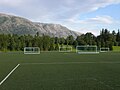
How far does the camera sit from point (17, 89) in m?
8.95

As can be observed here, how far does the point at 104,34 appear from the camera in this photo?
12225 centimetres

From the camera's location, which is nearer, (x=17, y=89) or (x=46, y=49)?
(x=17, y=89)

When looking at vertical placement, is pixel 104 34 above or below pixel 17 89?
above

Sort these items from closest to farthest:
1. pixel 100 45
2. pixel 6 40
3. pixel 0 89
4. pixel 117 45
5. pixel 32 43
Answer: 1. pixel 0 89
2. pixel 6 40
3. pixel 32 43
4. pixel 100 45
5. pixel 117 45

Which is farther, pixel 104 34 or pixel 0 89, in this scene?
pixel 104 34

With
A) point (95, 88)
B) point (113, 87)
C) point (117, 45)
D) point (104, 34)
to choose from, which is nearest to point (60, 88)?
point (95, 88)

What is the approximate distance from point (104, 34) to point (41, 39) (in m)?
Answer: 51.4

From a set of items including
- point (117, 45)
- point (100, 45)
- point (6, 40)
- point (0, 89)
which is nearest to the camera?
point (0, 89)

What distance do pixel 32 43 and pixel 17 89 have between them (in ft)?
236

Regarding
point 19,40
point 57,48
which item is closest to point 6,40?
point 19,40

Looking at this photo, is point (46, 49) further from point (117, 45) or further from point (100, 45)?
point (117, 45)

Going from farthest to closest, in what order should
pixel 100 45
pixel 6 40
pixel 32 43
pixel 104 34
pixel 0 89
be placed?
pixel 104 34 → pixel 100 45 → pixel 32 43 → pixel 6 40 → pixel 0 89

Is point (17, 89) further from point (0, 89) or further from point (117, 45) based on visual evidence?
point (117, 45)

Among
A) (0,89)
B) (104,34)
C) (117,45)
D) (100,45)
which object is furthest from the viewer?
(104,34)
